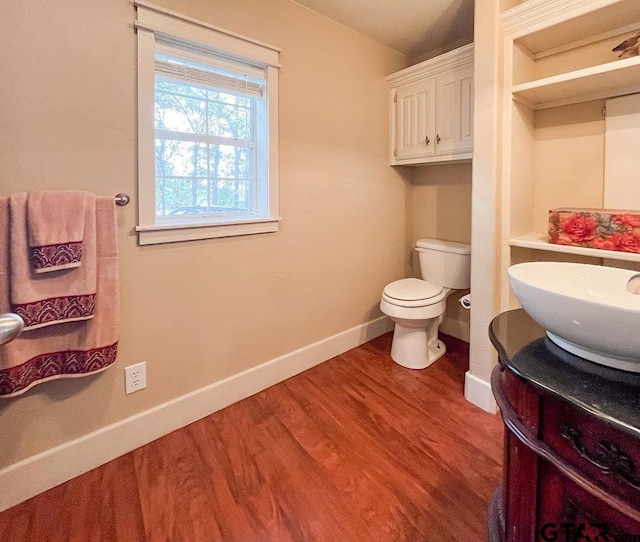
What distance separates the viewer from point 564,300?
65 cm

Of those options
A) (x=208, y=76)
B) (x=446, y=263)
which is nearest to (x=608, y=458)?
(x=446, y=263)

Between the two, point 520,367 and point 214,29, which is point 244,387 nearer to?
point 520,367

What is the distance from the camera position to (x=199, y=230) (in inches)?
68.5

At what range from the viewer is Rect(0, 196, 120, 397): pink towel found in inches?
47.9

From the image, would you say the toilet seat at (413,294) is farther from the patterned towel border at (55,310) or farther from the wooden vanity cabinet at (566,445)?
the patterned towel border at (55,310)

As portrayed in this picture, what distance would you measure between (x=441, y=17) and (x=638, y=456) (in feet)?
8.18

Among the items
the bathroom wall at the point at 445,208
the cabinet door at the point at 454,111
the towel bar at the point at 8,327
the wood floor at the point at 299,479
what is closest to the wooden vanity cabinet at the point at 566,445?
the wood floor at the point at 299,479

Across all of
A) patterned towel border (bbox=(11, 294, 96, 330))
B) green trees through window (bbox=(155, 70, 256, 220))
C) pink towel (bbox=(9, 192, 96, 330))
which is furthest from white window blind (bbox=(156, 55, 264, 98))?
patterned towel border (bbox=(11, 294, 96, 330))

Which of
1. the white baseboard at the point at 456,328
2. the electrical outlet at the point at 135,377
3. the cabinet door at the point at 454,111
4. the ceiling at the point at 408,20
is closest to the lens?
the electrical outlet at the point at 135,377

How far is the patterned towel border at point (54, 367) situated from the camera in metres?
1.22

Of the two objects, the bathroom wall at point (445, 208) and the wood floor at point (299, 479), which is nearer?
the wood floor at point (299, 479)

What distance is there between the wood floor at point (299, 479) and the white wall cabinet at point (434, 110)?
1.59 metres

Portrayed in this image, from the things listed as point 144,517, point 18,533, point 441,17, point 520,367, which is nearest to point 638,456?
point 520,367

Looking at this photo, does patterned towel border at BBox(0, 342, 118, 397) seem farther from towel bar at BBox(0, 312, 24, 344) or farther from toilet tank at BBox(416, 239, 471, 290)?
toilet tank at BBox(416, 239, 471, 290)
